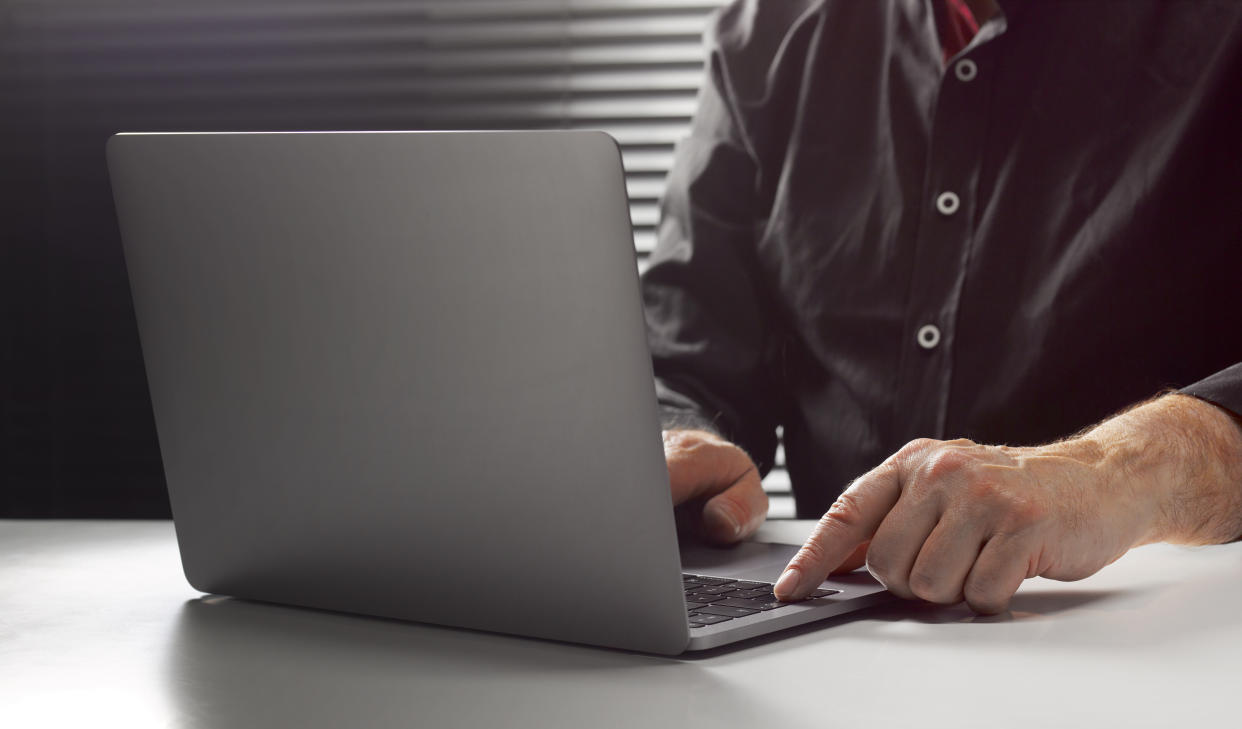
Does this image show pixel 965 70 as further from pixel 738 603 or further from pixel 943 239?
pixel 738 603

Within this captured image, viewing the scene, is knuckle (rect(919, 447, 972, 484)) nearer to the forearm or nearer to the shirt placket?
the forearm

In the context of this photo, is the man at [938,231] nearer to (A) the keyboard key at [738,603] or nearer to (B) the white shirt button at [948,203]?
(B) the white shirt button at [948,203]

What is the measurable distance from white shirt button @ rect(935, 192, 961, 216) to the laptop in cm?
67

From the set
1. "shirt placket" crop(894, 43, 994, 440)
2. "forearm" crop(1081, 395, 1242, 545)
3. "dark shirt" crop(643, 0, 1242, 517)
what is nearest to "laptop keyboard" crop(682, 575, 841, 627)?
"forearm" crop(1081, 395, 1242, 545)

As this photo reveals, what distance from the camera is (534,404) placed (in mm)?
543

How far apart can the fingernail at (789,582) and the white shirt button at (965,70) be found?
2.58ft

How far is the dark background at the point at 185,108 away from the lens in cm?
198

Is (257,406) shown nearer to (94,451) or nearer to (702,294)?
(702,294)

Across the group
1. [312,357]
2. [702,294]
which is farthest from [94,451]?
[312,357]

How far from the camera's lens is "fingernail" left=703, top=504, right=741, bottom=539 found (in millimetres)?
868

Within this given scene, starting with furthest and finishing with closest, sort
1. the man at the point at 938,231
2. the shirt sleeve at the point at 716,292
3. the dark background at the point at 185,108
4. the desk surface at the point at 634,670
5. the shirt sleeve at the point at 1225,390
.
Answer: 1. the dark background at the point at 185,108
2. the shirt sleeve at the point at 716,292
3. the man at the point at 938,231
4. the shirt sleeve at the point at 1225,390
5. the desk surface at the point at 634,670

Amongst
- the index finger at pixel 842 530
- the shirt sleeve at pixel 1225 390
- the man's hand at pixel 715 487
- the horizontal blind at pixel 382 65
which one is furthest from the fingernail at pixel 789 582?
the horizontal blind at pixel 382 65

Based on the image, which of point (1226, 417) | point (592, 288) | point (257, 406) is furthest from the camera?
point (1226, 417)

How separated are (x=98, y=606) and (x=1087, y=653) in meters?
0.55
